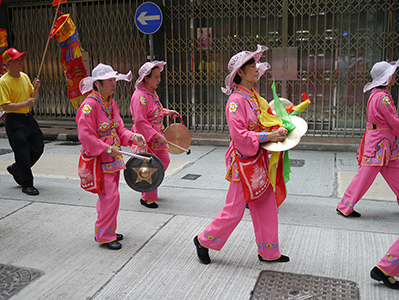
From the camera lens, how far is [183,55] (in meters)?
10.1

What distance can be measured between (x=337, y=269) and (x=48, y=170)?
5249 mm

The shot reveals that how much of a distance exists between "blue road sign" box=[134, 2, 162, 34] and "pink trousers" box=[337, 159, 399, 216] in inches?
241

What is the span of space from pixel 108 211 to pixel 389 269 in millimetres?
2437

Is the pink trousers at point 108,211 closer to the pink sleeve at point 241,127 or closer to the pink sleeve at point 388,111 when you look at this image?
the pink sleeve at point 241,127

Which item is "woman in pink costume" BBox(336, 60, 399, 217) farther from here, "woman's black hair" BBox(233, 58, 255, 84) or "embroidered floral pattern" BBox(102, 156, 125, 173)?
"embroidered floral pattern" BBox(102, 156, 125, 173)

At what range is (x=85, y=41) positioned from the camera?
11.4 metres

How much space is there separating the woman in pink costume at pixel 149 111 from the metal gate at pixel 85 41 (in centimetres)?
614

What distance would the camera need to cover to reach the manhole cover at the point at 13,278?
3.11 meters

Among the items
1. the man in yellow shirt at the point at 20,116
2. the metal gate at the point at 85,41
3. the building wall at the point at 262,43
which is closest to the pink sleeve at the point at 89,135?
the man in yellow shirt at the point at 20,116

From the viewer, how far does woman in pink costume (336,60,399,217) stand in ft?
14.1

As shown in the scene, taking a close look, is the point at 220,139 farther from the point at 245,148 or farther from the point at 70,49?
the point at 245,148

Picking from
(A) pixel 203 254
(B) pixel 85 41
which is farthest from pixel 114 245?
(B) pixel 85 41

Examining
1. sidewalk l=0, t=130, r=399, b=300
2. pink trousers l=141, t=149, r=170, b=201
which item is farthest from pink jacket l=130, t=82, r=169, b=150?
sidewalk l=0, t=130, r=399, b=300

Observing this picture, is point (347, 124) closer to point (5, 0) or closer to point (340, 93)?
point (340, 93)
